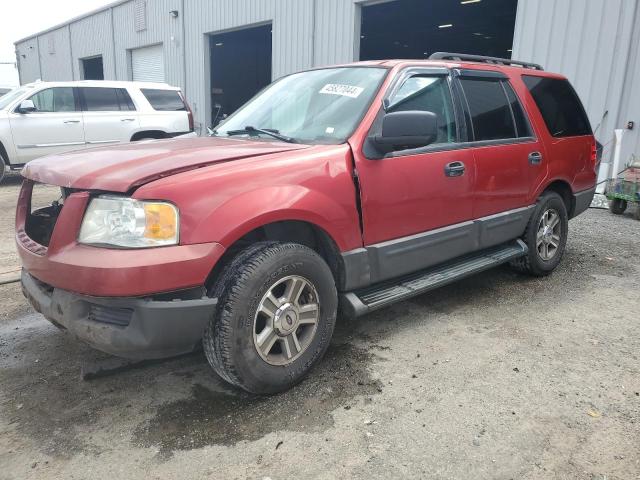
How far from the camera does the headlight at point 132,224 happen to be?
7.89ft

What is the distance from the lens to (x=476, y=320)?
3.97 metres

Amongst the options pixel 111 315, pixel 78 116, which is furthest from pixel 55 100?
pixel 111 315

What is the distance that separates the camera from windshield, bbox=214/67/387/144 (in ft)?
10.9

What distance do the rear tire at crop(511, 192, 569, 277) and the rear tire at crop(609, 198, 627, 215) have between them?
368 cm

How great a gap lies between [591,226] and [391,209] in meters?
5.13

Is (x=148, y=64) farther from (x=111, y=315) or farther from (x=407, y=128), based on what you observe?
(x=111, y=315)

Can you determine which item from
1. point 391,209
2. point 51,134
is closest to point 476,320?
point 391,209

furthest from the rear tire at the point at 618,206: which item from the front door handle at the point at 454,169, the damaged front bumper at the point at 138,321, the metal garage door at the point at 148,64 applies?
the metal garage door at the point at 148,64

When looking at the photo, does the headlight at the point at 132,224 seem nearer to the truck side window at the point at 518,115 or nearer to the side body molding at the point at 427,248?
the side body molding at the point at 427,248

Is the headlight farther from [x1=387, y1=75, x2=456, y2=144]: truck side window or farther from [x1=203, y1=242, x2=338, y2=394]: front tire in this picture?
[x1=387, y1=75, x2=456, y2=144]: truck side window

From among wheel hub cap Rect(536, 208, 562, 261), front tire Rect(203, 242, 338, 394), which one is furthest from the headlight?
wheel hub cap Rect(536, 208, 562, 261)

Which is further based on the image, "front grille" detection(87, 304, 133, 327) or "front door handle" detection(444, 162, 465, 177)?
"front door handle" detection(444, 162, 465, 177)

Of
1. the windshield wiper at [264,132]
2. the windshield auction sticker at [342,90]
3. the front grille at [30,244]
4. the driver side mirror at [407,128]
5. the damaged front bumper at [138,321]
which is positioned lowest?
the damaged front bumper at [138,321]

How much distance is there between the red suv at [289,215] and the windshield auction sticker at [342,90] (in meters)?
0.01
